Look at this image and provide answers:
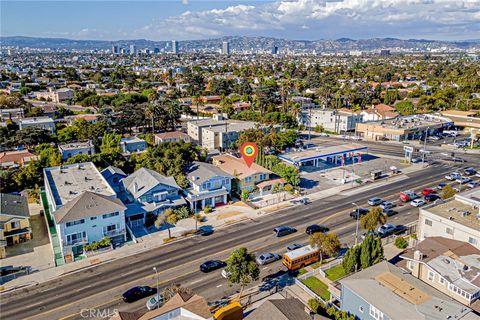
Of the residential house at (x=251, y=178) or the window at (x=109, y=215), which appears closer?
the window at (x=109, y=215)

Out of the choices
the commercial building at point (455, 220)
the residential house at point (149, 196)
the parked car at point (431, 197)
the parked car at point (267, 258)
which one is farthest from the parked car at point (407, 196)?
the residential house at point (149, 196)

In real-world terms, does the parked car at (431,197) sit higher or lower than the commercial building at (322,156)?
lower

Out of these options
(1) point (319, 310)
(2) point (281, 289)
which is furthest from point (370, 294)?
(2) point (281, 289)

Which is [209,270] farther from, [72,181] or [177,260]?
[72,181]

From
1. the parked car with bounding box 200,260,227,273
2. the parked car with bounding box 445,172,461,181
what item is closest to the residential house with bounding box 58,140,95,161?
the parked car with bounding box 200,260,227,273

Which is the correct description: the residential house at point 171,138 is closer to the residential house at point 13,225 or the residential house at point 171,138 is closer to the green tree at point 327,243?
the residential house at point 13,225

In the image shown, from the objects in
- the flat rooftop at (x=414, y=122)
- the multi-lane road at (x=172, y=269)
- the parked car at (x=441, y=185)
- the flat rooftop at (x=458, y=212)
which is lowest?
the multi-lane road at (x=172, y=269)

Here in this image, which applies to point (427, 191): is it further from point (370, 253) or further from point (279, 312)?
point (279, 312)

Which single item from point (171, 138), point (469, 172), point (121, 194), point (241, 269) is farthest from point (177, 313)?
point (469, 172)
